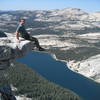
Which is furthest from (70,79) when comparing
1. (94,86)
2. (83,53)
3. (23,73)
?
(83,53)

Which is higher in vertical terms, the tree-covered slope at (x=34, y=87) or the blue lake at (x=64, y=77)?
the tree-covered slope at (x=34, y=87)

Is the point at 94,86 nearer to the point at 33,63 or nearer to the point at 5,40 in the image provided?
the point at 33,63

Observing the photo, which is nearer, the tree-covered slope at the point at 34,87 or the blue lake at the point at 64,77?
the tree-covered slope at the point at 34,87

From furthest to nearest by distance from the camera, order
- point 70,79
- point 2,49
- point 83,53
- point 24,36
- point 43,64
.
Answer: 1. point 83,53
2. point 43,64
3. point 70,79
4. point 24,36
5. point 2,49

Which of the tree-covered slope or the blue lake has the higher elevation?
the tree-covered slope

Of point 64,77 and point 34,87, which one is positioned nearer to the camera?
point 34,87

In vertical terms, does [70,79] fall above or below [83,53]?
above

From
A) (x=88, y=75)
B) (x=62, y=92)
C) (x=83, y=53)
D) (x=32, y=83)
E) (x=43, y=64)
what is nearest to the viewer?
(x=62, y=92)

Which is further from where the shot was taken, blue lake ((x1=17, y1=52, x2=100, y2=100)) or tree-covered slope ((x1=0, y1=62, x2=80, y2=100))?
blue lake ((x1=17, y1=52, x2=100, y2=100))
